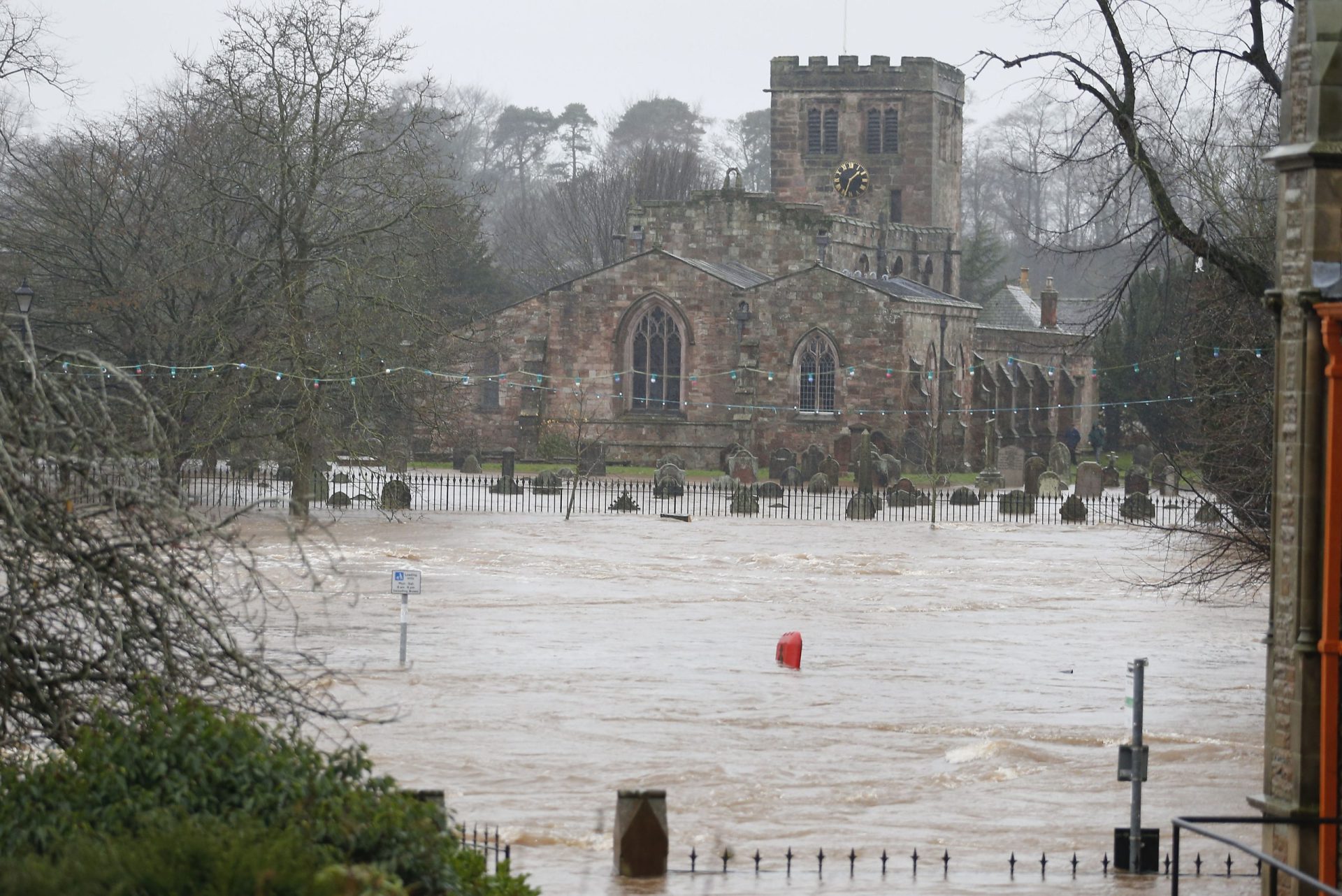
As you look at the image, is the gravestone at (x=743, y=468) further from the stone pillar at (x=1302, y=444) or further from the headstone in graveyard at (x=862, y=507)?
the stone pillar at (x=1302, y=444)

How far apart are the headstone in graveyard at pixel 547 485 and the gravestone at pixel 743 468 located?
6.24m

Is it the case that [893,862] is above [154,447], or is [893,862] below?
below

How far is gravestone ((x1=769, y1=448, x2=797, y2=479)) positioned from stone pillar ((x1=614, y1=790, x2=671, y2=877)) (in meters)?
41.0

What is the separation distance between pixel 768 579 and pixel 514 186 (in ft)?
317

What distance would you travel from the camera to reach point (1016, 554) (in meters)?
34.8

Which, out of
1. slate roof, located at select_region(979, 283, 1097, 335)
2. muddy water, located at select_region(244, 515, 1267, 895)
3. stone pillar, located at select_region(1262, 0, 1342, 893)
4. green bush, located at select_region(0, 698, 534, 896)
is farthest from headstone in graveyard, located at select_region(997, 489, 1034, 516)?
green bush, located at select_region(0, 698, 534, 896)

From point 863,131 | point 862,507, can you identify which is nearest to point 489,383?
point 863,131

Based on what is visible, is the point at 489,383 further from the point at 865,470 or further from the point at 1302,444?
the point at 1302,444

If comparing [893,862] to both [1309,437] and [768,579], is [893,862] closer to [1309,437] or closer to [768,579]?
[1309,437]

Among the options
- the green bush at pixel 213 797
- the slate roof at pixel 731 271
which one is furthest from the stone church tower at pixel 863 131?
the green bush at pixel 213 797

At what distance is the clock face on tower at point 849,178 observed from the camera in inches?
2808

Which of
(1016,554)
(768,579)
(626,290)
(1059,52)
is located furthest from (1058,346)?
(1059,52)

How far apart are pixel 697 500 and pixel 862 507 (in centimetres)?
492

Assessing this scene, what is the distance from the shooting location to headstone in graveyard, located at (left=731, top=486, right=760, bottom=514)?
42.5 m
